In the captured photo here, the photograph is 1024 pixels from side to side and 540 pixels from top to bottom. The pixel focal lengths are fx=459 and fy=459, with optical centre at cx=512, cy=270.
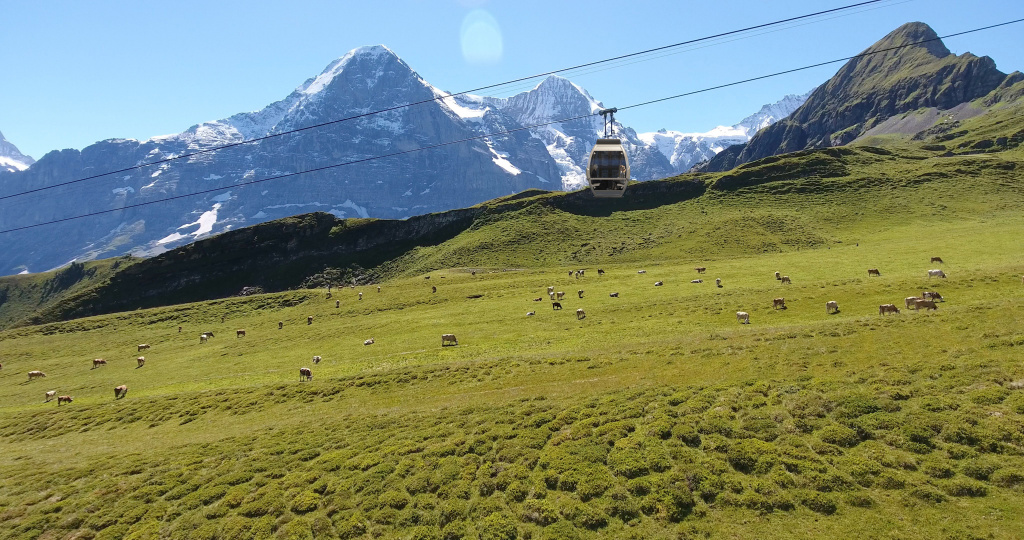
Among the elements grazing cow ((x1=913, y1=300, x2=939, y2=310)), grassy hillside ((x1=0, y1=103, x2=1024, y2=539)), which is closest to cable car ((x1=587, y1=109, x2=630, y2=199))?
grassy hillside ((x1=0, y1=103, x2=1024, y2=539))

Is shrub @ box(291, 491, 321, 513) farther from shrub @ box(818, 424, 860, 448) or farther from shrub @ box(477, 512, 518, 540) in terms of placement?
shrub @ box(818, 424, 860, 448)

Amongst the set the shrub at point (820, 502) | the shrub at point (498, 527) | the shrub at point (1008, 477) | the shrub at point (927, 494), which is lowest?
the shrub at point (498, 527)

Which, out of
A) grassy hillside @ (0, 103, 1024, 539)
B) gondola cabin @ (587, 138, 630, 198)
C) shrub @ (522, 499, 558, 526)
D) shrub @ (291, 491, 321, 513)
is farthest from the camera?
gondola cabin @ (587, 138, 630, 198)

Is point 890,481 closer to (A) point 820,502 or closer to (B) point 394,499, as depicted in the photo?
(A) point 820,502

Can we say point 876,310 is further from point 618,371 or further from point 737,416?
point 737,416

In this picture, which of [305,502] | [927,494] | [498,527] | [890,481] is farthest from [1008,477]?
[305,502]

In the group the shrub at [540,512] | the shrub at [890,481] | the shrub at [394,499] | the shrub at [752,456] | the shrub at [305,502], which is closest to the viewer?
the shrub at [890,481]

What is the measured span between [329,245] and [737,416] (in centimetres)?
15204

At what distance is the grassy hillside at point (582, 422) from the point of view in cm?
1440

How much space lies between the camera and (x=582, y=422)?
2064cm

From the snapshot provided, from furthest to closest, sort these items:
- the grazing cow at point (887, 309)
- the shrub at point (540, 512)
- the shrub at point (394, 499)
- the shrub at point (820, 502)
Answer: the grazing cow at point (887, 309) → the shrub at point (394, 499) → the shrub at point (540, 512) → the shrub at point (820, 502)

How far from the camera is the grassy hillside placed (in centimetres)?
1440

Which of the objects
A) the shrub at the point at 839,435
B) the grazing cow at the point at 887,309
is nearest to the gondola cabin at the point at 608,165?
the grazing cow at the point at 887,309

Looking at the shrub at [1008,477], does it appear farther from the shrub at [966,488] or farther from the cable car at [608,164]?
the cable car at [608,164]
